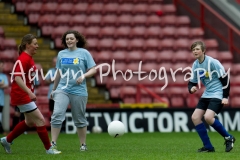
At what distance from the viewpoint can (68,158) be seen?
8602mm

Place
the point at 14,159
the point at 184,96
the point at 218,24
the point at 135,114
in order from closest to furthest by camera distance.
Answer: the point at 14,159, the point at 135,114, the point at 184,96, the point at 218,24

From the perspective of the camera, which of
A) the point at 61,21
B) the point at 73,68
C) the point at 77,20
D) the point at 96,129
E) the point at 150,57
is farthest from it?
the point at 77,20

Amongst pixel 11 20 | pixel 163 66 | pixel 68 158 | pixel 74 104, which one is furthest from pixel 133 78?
pixel 68 158

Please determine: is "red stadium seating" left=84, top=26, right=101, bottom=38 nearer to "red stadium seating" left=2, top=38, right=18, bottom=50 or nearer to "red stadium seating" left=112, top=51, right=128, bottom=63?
"red stadium seating" left=112, top=51, right=128, bottom=63

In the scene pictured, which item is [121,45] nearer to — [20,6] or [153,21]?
[153,21]

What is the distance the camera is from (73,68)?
32.5 feet

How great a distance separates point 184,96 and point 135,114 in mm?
1987

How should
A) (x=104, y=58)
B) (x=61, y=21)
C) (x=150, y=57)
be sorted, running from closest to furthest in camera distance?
(x=104, y=58), (x=150, y=57), (x=61, y=21)

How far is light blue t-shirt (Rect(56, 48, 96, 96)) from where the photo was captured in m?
9.87

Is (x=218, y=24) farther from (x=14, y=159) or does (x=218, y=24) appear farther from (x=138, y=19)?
(x=14, y=159)

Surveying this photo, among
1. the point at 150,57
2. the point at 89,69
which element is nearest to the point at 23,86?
the point at 89,69

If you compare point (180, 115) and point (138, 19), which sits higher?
point (138, 19)

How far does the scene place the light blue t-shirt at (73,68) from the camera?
987cm

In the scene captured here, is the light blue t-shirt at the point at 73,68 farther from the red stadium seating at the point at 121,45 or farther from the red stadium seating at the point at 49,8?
the red stadium seating at the point at 49,8
